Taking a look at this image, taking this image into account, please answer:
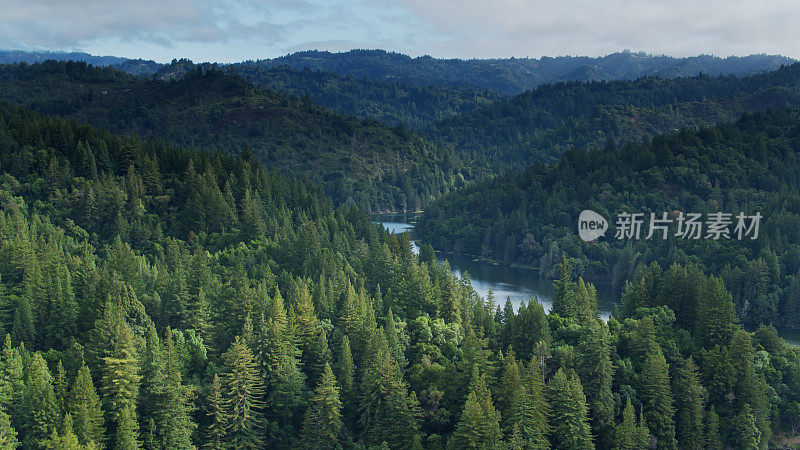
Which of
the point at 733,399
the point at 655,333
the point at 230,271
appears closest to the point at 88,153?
the point at 230,271

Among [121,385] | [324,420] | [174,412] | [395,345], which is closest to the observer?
[121,385]

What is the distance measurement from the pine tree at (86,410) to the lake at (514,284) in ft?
189

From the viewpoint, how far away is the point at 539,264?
470 feet

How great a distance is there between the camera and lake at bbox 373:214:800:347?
112 m

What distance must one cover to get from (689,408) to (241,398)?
127 feet

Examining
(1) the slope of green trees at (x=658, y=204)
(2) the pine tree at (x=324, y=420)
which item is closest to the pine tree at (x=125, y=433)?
(2) the pine tree at (x=324, y=420)

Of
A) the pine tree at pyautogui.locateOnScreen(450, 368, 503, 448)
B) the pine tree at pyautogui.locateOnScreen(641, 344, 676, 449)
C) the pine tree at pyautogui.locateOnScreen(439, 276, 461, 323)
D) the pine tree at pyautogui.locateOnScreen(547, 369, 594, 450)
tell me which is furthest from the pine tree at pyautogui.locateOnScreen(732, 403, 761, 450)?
the pine tree at pyautogui.locateOnScreen(439, 276, 461, 323)

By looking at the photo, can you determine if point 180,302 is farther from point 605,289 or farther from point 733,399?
point 605,289

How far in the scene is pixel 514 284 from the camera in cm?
13000

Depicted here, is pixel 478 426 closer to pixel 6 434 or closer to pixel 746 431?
pixel 746 431

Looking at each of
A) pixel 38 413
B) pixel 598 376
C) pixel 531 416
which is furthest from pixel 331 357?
pixel 38 413

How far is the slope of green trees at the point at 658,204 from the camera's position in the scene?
4488 inches

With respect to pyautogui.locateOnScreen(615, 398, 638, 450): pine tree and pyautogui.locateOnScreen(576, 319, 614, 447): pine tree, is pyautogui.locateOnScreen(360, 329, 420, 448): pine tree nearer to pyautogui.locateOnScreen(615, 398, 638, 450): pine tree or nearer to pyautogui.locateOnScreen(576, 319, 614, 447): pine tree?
pyautogui.locateOnScreen(576, 319, 614, 447): pine tree

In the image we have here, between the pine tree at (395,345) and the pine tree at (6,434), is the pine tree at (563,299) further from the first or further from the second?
the pine tree at (6,434)
